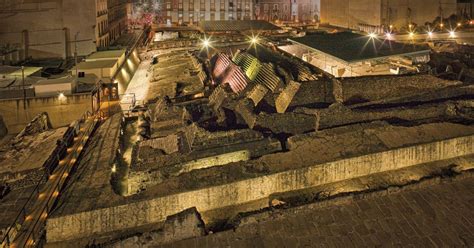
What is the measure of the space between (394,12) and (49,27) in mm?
34743

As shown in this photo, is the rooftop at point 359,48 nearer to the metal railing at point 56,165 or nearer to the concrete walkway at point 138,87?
the concrete walkway at point 138,87

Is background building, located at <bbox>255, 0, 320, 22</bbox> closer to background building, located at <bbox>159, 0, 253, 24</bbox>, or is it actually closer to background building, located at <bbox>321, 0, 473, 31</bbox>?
background building, located at <bbox>159, 0, 253, 24</bbox>

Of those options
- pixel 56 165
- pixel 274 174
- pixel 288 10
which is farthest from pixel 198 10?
pixel 274 174

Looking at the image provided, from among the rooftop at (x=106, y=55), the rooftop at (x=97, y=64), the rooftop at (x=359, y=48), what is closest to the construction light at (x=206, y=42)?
the rooftop at (x=106, y=55)

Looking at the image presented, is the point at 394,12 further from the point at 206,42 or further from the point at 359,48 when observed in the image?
the point at 359,48

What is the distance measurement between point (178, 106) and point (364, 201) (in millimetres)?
8866

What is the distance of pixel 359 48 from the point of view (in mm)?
21984

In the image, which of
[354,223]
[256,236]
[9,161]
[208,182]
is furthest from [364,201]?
[9,161]

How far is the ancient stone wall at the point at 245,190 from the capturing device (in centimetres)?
912

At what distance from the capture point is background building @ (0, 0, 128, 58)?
31.1 metres

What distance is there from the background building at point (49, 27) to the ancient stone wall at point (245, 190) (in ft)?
81.2

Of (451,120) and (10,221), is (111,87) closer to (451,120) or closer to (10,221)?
(10,221)

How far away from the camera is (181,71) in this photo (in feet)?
89.1

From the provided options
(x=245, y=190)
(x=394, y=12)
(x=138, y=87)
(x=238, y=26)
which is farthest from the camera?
(x=238, y=26)
